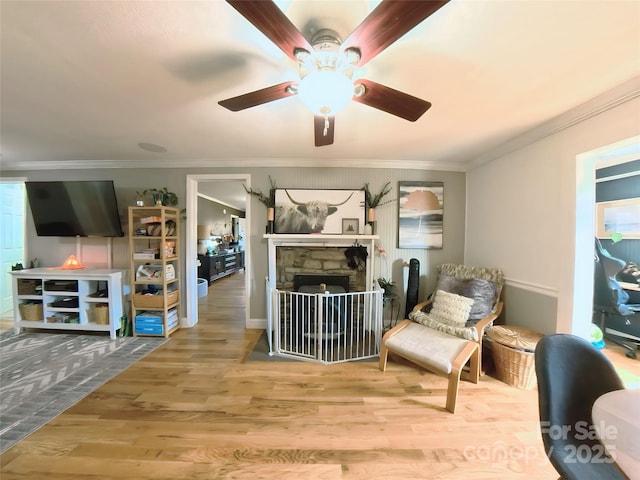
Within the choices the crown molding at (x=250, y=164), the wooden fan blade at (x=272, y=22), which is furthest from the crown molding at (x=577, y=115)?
the wooden fan blade at (x=272, y=22)

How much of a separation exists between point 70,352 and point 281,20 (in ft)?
11.7

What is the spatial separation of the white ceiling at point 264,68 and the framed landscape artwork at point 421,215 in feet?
2.56

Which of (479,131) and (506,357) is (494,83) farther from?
(506,357)

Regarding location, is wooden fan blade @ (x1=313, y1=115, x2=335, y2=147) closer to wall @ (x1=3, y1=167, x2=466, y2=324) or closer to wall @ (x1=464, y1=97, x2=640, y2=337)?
wall @ (x1=3, y1=167, x2=466, y2=324)

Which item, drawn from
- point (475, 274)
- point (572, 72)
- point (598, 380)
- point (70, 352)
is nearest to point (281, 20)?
point (572, 72)

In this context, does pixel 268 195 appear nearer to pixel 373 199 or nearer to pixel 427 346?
pixel 373 199

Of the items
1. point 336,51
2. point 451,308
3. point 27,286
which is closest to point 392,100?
point 336,51

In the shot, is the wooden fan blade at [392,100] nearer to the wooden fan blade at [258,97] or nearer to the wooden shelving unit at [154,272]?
the wooden fan blade at [258,97]

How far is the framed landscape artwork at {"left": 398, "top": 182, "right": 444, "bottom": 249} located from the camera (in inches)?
119

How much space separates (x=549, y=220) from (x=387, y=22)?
227cm

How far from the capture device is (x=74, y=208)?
2867 mm

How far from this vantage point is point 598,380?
38.8 inches

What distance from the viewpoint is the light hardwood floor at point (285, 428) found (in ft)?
4.08

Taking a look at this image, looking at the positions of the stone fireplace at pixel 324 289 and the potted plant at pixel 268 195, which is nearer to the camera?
the stone fireplace at pixel 324 289
